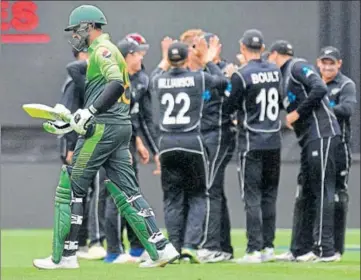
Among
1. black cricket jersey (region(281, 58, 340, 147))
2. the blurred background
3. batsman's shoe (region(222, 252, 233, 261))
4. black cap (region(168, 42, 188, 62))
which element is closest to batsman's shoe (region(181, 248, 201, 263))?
batsman's shoe (region(222, 252, 233, 261))

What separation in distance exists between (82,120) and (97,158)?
1.42 feet

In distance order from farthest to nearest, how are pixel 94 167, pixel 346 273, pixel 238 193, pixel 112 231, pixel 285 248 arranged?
pixel 238 193 → pixel 285 248 → pixel 112 231 → pixel 346 273 → pixel 94 167

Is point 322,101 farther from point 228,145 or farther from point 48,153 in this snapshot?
point 48,153

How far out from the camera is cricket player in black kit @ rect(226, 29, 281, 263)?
1138 cm

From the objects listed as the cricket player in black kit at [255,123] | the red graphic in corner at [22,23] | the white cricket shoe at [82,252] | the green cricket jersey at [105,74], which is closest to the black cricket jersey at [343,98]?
the cricket player in black kit at [255,123]

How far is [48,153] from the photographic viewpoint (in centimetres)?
1788

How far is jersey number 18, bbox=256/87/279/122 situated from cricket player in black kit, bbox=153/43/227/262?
1.22 ft

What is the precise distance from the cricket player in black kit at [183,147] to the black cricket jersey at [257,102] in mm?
198

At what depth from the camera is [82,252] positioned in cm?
1249

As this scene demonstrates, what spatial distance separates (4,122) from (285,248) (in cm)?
538

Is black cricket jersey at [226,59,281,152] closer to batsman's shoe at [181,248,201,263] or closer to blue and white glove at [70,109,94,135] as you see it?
batsman's shoe at [181,248,201,263]

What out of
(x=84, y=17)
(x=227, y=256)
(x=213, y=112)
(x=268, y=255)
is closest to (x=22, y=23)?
(x=213, y=112)

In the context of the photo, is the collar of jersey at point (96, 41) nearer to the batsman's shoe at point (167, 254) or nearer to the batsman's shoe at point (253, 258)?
the batsman's shoe at point (167, 254)

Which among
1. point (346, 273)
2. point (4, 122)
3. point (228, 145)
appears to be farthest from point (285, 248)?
point (4, 122)
